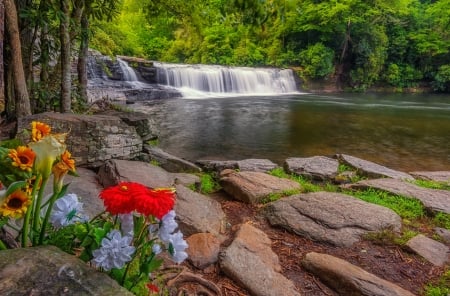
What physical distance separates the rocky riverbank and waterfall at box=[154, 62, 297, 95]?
1324 cm

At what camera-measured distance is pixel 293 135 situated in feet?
30.1

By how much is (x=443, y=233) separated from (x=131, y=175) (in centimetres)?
301

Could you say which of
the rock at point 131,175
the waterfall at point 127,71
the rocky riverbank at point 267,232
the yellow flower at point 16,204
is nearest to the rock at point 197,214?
the rocky riverbank at point 267,232

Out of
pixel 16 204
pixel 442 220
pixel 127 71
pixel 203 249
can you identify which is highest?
pixel 127 71

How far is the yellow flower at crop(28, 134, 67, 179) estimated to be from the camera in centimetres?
111

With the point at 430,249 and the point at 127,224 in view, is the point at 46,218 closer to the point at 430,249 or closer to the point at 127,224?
the point at 127,224

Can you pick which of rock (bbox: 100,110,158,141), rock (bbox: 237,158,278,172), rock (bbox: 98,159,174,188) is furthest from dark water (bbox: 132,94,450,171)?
rock (bbox: 98,159,174,188)

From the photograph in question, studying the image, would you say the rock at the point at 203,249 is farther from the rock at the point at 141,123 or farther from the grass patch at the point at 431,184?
the grass patch at the point at 431,184

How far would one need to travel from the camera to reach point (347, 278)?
2.33 meters

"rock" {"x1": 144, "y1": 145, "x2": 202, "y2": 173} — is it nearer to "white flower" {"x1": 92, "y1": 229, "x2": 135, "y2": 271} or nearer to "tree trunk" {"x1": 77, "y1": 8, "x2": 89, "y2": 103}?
"tree trunk" {"x1": 77, "y1": 8, "x2": 89, "y2": 103}

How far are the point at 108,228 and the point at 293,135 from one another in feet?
27.0

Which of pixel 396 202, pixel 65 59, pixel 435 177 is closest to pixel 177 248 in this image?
pixel 396 202

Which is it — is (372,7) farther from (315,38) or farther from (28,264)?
(28,264)

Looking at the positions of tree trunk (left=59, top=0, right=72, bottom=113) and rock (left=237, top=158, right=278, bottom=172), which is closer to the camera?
tree trunk (left=59, top=0, right=72, bottom=113)
